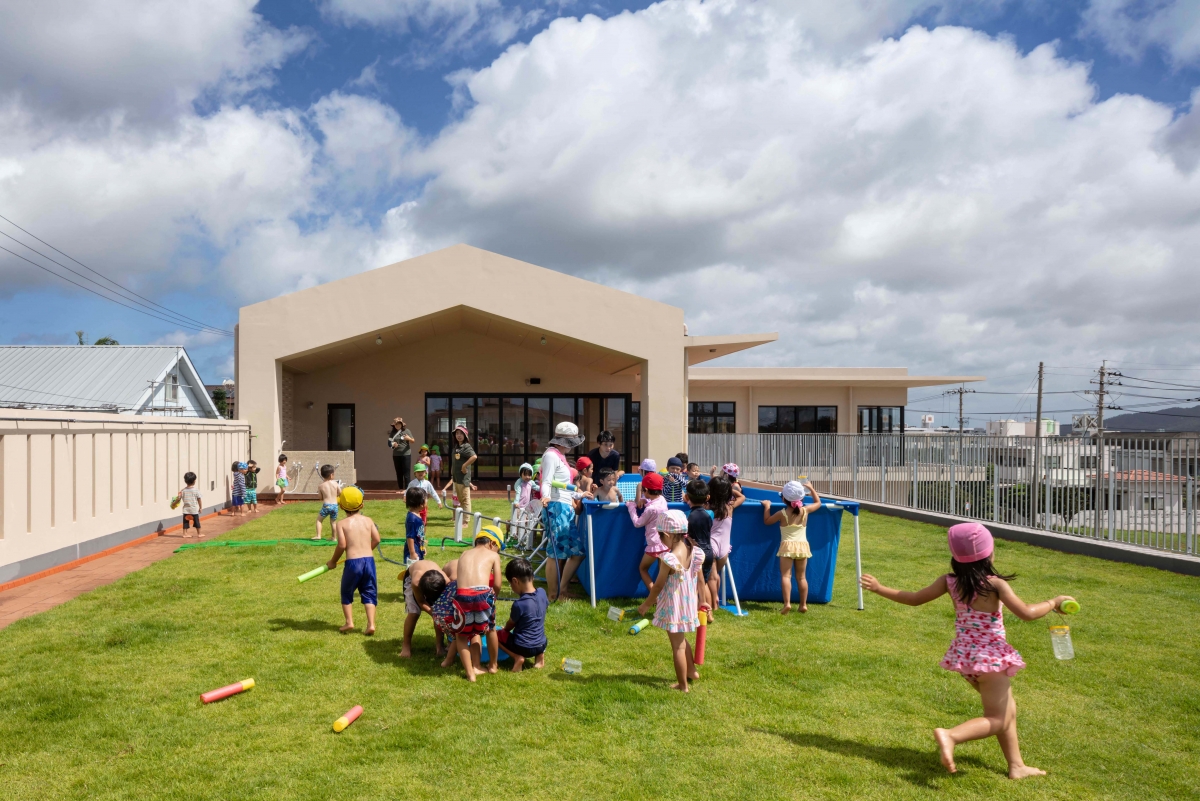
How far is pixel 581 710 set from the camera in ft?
15.6

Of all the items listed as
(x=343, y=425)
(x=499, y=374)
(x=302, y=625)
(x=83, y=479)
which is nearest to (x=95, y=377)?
(x=343, y=425)

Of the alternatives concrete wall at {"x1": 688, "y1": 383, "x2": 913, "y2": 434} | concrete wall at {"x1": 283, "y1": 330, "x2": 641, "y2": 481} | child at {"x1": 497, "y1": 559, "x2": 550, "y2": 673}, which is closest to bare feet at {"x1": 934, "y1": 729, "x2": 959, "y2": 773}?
child at {"x1": 497, "y1": 559, "x2": 550, "y2": 673}

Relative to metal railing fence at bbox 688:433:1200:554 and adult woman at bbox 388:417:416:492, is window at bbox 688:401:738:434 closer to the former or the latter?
metal railing fence at bbox 688:433:1200:554

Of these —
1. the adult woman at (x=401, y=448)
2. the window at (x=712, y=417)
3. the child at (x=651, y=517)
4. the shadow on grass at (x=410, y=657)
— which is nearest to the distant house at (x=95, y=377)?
the adult woman at (x=401, y=448)

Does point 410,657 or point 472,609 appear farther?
point 410,657

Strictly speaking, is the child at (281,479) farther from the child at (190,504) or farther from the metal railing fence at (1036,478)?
the metal railing fence at (1036,478)

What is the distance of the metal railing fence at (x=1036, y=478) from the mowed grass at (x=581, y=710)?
3030mm

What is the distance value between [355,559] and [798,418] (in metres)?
24.1

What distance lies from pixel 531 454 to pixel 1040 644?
57.4 ft

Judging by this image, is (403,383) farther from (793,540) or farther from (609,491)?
(793,540)

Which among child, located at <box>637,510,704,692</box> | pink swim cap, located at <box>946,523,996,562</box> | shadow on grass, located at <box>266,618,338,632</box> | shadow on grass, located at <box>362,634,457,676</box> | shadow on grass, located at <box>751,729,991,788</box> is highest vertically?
pink swim cap, located at <box>946,523,996,562</box>

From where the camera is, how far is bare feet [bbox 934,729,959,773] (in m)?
3.71

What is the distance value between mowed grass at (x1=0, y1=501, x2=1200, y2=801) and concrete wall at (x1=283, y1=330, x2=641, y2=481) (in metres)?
15.0

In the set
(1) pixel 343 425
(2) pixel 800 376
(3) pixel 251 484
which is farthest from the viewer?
(2) pixel 800 376
